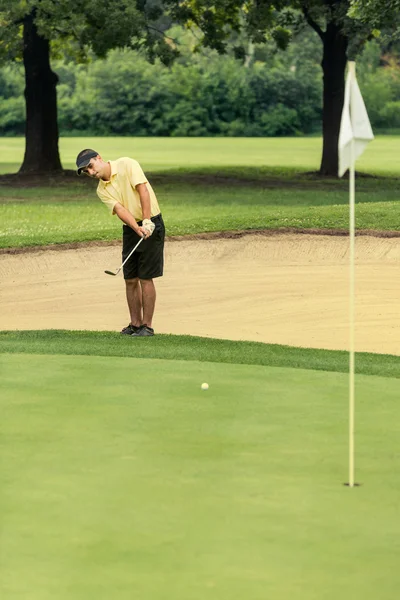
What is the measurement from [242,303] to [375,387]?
757cm

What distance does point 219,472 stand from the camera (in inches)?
248

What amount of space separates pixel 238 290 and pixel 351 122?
10522mm

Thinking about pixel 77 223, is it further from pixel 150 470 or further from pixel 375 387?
pixel 150 470

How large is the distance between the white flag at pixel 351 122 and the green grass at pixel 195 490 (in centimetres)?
145

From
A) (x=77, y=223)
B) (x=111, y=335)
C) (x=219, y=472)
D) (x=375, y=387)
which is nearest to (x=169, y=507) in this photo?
(x=219, y=472)

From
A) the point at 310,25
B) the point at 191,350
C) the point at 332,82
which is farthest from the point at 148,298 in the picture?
the point at 332,82

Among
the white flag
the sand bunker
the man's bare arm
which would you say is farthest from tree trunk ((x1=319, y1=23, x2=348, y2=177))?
the white flag

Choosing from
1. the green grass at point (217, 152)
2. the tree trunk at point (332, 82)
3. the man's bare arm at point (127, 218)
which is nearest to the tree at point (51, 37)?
the tree trunk at point (332, 82)

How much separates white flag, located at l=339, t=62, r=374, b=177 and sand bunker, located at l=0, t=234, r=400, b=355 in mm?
7365

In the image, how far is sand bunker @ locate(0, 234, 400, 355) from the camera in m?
14.8

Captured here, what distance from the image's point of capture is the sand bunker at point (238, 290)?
1479 cm

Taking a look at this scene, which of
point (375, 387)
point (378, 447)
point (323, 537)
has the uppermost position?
point (323, 537)

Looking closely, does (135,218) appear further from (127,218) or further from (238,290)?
(238,290)

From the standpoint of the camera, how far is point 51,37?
1201 inches
